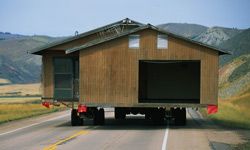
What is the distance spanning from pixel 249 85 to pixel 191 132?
58081 mm

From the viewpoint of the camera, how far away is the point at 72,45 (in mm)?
33188

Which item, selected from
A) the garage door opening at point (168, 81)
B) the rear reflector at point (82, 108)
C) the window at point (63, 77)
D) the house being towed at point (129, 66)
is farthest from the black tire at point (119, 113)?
the rear reflector at point (82, 108)

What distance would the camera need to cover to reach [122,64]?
30.4m

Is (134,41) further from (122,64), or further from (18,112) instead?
(18,112)

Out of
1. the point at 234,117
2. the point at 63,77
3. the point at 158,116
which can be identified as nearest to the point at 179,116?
the point at 158,116

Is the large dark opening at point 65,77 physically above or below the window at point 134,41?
below

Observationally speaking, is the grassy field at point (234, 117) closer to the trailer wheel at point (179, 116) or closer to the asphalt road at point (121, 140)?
the trailer wheel at point (179, 116)

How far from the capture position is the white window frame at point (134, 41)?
3039 cm

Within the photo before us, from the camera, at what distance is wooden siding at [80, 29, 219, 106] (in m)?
30.0

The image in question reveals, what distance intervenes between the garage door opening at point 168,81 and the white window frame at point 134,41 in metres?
7.17

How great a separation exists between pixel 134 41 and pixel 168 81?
357 inches

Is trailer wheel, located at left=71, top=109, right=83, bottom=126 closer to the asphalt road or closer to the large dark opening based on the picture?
the large dark opening

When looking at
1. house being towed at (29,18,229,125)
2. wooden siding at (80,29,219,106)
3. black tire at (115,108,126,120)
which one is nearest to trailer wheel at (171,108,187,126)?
house being towed at (29,18,229,125)

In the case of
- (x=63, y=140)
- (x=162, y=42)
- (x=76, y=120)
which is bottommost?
(x=63, y=140)
